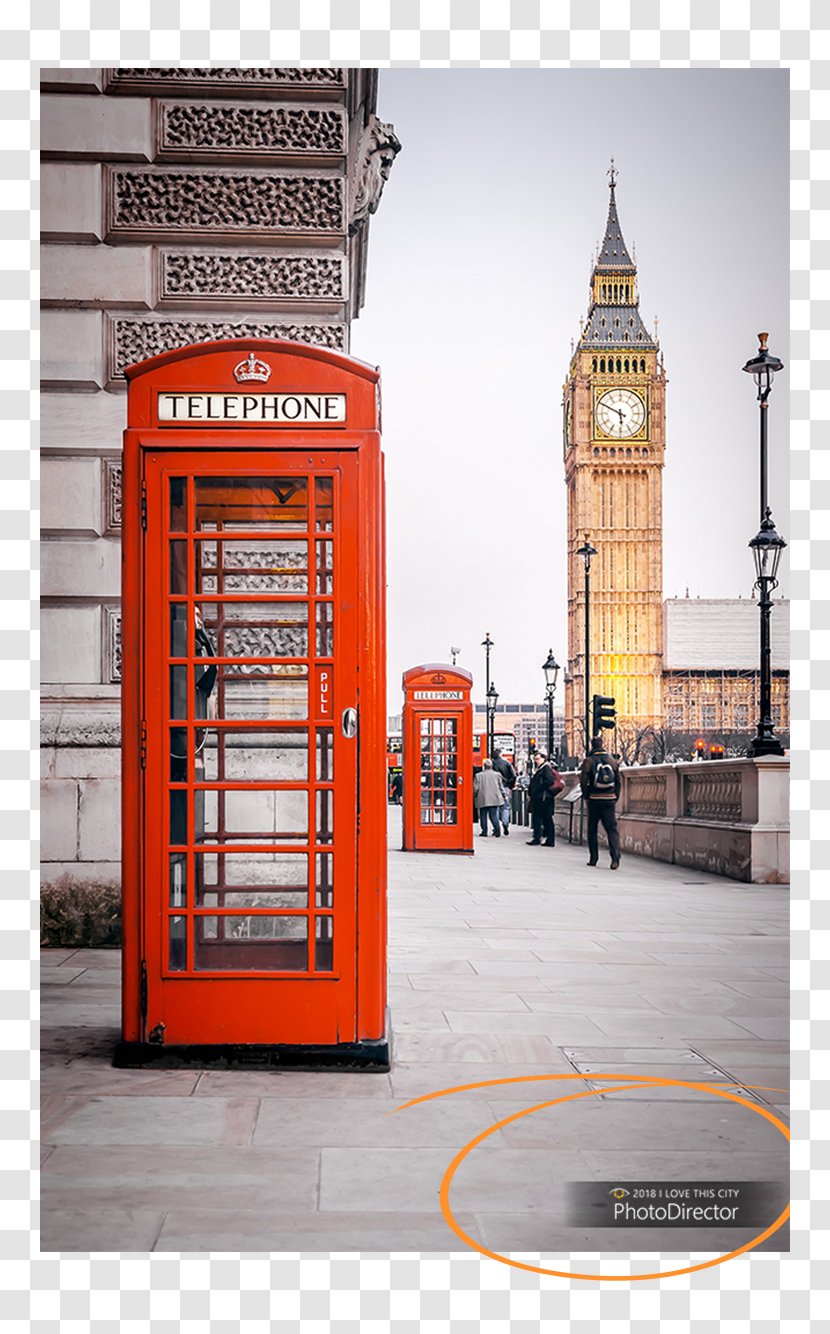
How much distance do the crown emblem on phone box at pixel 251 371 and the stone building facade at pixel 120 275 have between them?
8.95 ft

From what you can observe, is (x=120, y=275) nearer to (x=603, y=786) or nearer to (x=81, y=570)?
(x=81, y=570)

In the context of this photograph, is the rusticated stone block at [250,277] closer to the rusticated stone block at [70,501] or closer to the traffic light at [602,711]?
the rusticated stone block at [70,501]

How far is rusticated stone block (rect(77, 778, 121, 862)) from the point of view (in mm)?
7305

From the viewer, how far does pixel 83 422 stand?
7430mm

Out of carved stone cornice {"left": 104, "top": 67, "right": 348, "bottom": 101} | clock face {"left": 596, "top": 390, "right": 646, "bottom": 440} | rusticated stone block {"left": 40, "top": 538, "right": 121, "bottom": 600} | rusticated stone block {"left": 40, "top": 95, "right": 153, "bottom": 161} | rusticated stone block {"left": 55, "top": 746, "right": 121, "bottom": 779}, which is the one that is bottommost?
rusticated stone block {"left": 55, "top": 746, "right": 121, "bottom": 779}

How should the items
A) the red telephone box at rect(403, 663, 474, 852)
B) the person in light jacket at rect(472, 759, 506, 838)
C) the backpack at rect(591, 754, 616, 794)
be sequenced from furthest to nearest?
1. the person in light jacket at rect(472, 759, 506, 838)
2. the red telephone box at rect(403, 663, 474, 852)
3. the backpack at rect(591, 754, 616, 794)

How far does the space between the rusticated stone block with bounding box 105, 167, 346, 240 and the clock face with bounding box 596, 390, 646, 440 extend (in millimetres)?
108598

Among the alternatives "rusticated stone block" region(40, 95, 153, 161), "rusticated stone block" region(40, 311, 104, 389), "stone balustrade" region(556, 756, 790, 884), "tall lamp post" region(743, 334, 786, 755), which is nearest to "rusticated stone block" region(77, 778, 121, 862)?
"rusticated stone block" region(40, 311, 104, 389)

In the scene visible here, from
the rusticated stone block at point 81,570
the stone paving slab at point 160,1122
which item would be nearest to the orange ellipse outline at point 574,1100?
Result: the stone paving slab at point 160,1122

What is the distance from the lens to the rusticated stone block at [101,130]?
7.24 m

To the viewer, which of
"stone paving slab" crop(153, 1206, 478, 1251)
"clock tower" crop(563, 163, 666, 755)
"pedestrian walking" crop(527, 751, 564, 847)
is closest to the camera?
"stone paving slab" crop(153, 1206, 478, 1251)

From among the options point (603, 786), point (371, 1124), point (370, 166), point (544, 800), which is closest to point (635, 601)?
point (544, 800)

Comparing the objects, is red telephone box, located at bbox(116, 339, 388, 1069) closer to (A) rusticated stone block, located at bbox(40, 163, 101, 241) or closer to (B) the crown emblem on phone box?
(B) the crown emblem on phone box

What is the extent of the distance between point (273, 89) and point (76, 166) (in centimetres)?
126
